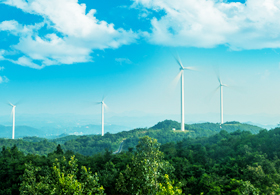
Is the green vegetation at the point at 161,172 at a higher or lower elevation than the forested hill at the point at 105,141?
higher

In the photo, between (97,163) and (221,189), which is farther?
(97,163)

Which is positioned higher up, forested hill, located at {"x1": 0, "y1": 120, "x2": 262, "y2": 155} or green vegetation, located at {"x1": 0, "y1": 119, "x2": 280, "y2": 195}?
green vegetation, located at {"x1": 0, "y1": 119, "x2": 280, "y2": 195}

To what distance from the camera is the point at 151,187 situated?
60.1 ft

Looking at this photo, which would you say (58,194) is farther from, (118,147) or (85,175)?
(118,147)

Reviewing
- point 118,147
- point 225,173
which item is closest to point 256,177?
point 225,173

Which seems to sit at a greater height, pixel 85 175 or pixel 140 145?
pixel 140 145

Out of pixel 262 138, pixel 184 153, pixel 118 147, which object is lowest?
pixel 118 147

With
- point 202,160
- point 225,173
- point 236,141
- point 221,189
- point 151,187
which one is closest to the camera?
point 151,187

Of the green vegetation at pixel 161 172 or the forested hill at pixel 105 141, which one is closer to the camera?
the green vegetation at pixel 161 172

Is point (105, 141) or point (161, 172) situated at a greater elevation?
point (161, 172)

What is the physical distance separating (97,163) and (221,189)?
1168 inches

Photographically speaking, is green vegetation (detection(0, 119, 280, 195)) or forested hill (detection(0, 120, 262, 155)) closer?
green vegetation (detection(0, 119, 280, 195))

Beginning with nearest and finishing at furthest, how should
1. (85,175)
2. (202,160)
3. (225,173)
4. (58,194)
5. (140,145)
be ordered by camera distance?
(58,194), (85,175), (140,145), (225,173), (202,160)

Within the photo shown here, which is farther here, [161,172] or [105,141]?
[105,141]
